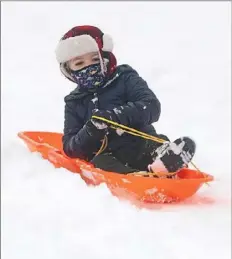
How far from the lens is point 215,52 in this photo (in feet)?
21.9

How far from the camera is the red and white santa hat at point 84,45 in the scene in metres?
3.02

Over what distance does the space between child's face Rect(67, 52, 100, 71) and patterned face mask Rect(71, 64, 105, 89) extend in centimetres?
→ 2

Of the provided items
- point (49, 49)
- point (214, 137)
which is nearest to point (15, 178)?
point (214, 137)

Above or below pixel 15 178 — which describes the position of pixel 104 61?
above

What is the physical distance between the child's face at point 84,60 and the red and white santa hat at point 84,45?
1.0 inches

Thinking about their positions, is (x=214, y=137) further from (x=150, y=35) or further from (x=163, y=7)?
(x=163, y=7)

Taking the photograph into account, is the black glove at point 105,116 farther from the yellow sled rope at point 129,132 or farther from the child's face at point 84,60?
the child's face at point 84,60

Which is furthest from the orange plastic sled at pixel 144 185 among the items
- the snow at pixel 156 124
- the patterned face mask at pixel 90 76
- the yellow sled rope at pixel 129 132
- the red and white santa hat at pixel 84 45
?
the red and white santa hat at pixel 84 45

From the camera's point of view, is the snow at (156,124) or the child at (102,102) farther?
the child at (102,102)

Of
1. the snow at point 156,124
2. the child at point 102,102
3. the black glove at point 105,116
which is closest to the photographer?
the snow at point 156,124

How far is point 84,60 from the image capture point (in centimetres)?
307

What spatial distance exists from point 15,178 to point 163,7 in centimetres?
625

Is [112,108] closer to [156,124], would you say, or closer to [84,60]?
[84,60]

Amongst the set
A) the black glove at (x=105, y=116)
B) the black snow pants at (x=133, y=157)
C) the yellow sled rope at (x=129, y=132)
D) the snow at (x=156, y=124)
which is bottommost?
the snow at (x=156, y=124)
